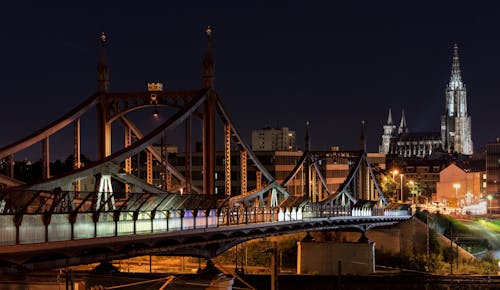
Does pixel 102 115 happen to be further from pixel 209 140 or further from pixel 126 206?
pixel 126 206

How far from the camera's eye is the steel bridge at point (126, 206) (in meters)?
38.5

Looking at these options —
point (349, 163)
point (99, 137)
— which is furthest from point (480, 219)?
point (99, 137)

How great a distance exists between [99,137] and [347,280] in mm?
29689

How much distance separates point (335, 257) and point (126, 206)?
4701 centimetres

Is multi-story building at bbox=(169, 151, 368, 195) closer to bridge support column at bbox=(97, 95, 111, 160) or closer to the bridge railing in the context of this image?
bridge support column at bbox=(97, 95, 111, 160)

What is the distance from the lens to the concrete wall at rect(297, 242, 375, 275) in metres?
90.5

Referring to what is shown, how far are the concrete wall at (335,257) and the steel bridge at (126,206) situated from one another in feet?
34.9

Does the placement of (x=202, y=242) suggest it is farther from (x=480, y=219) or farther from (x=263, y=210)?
(x=480, y=219)

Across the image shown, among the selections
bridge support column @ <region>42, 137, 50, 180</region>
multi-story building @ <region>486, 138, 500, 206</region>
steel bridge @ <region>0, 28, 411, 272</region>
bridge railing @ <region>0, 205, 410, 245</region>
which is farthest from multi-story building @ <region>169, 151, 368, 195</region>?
bridge support column @ <region>42, 137, 50, 180</region>

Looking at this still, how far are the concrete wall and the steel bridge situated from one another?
419 inches

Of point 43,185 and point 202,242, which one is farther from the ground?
point 43,185

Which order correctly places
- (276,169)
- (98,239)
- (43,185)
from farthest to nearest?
(276,169)
(43,185)
(98,239)

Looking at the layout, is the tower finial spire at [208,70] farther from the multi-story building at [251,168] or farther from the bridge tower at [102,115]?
the multi-story building at [251,168]

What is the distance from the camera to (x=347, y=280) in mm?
83562
